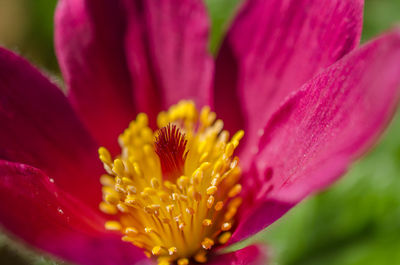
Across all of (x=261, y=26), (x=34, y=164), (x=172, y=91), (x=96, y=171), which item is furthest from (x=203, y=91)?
(x=34, y=164)

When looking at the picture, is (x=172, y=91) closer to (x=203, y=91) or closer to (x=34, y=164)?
(x=203, y=91)

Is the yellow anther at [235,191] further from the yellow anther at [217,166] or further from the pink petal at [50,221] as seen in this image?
the pink petal at [50,221]

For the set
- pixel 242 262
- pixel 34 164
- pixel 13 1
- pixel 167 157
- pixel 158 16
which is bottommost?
pixel 242 262

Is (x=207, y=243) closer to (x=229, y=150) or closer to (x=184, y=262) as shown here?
(x=184, y=262)

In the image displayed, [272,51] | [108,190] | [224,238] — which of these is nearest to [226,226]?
[224,238]

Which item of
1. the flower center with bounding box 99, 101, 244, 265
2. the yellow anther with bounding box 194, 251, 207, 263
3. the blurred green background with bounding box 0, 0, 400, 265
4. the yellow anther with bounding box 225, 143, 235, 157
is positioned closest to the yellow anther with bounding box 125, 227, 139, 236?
the flower center with bounding box 99, 101, 244, 265

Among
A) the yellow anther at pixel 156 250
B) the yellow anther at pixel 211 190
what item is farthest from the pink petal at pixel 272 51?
the yellow anther at pixel 156 250

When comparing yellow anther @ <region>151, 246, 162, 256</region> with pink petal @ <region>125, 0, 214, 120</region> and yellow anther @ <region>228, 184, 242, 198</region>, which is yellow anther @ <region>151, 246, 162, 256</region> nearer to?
yellow anther @ <region>228, 184, 242, 198</region>
